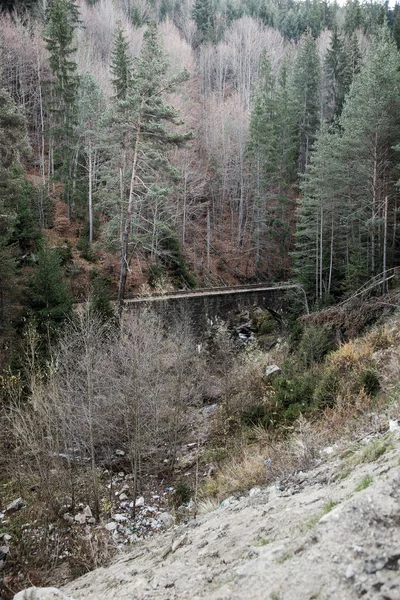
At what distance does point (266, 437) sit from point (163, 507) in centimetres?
285

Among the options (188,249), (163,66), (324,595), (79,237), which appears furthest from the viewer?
(188,249)

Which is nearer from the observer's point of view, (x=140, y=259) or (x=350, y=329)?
(x=350, y=329)

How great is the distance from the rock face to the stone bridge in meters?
14.7

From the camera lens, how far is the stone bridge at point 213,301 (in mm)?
21008

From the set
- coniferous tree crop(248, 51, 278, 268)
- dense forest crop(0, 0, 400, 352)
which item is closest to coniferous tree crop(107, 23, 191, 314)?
dense forest crop(0, 0, 400, 352)

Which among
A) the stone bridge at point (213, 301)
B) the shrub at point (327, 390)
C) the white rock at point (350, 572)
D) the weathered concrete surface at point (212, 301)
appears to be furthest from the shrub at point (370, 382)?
the stone bridge at point (213, 301)

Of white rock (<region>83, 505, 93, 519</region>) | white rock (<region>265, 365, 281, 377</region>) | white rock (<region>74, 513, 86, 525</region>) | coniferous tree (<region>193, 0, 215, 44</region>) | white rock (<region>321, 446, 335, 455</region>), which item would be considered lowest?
white rock (<region>83, 505, 93, 519</region>)

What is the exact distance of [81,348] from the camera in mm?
13109

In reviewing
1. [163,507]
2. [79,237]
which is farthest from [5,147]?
[163,507]

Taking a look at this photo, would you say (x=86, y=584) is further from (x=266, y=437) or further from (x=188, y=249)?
(x=188, y=249)

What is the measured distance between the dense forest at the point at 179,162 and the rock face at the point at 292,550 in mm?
11758

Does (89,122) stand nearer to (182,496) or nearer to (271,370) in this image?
(271,370)

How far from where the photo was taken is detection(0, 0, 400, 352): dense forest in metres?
17.3

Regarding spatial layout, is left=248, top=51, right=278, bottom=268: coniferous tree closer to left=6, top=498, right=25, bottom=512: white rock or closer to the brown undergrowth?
the brown undergrowth
